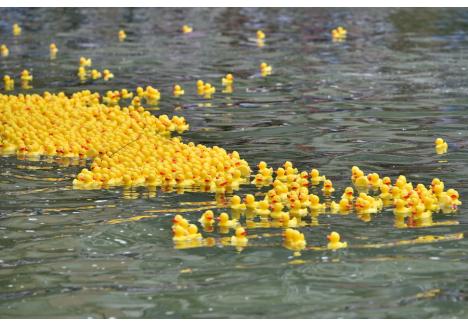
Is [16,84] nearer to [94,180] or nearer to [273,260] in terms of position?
[94,180]

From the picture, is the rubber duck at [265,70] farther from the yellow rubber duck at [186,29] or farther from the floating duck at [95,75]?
the yellow rubber duck at [186,29]

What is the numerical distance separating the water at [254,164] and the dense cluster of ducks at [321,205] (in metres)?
0.15

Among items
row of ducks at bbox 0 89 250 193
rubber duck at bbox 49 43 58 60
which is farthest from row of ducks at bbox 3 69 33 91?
rubber duck at bbox 49 43 58 60

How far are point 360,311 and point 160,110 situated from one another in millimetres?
7495

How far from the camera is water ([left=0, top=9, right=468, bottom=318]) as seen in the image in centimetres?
684

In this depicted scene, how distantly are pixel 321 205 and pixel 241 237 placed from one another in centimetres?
113

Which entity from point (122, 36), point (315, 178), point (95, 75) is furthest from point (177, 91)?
point (122, 36)

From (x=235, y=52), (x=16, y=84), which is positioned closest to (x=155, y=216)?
(x=16, y=84)

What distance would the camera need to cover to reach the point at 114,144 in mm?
11109

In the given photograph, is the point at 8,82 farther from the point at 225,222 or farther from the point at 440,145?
the point at 225,222

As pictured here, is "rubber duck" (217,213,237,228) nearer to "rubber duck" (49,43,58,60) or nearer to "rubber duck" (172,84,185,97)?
"rubber duck" (172,84,185,97)

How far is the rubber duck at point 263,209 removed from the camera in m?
8.62

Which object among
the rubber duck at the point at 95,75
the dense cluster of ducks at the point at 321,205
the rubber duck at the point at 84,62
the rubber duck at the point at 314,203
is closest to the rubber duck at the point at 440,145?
the dense cluster of ducks at the point at 321,205

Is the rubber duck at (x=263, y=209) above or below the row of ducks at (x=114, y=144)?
below
